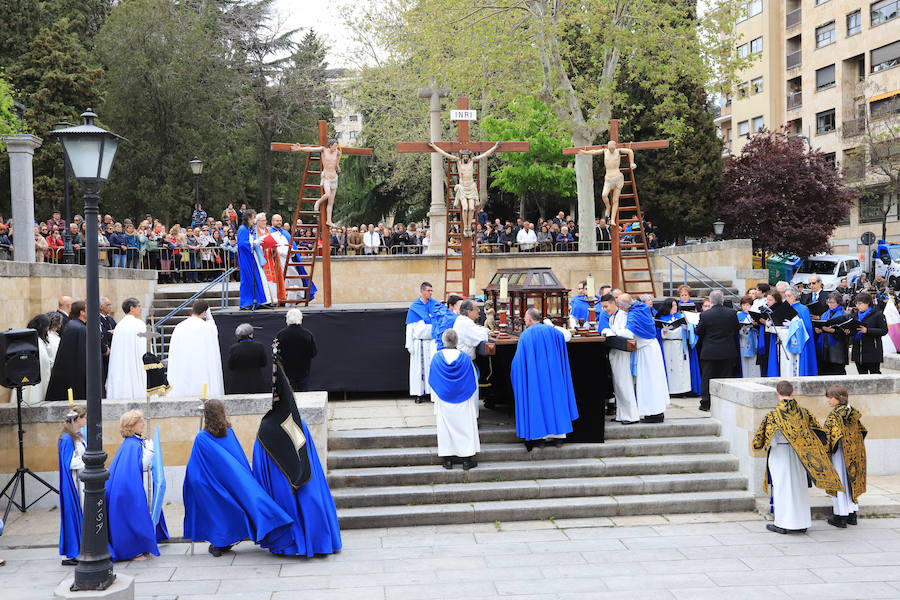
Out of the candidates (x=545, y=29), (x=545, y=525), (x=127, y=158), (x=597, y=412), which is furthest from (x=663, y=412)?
(x=127, y=158)

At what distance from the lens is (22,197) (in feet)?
45.8

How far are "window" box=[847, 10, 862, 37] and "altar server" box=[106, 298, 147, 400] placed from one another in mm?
42892

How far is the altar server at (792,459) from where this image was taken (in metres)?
8.21

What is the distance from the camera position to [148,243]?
778 inches

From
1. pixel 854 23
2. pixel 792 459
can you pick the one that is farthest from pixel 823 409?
pixel 854 23

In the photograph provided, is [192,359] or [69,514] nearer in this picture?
[69,514]

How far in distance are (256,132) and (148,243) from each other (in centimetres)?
2227

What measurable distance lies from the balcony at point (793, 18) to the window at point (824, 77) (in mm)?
3863

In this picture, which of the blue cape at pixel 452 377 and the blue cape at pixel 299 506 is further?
the blue cape at pixel 452 377

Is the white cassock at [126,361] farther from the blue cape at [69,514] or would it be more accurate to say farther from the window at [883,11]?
the window at [883,11]

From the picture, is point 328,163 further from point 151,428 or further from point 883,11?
point 883,11

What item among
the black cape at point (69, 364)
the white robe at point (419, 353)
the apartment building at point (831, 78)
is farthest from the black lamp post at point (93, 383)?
the apartment building at point (831, 78)

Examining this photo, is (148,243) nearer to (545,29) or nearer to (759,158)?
(545,29)

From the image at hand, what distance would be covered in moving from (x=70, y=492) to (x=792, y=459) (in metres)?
7.01
